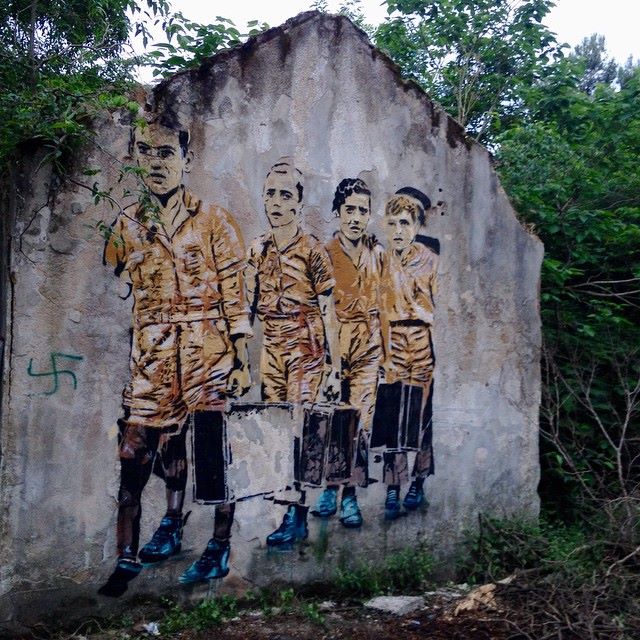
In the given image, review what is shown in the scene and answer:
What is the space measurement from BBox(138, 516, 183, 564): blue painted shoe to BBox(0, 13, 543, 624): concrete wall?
6 centimetres

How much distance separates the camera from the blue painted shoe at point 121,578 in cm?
475

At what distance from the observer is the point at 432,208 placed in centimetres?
611

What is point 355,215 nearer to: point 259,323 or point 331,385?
point 259,323

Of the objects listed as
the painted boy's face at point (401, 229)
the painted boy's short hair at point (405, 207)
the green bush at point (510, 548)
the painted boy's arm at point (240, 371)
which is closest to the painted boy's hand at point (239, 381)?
the painted boy's arm at point (240, 371)

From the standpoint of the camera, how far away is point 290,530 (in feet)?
17.8

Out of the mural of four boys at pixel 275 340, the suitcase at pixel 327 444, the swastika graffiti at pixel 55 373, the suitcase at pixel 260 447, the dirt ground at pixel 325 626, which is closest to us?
the swastika graffiti at pixel 55 373

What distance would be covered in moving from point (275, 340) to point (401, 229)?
1.31 m

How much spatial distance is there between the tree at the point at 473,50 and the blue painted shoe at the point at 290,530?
6785 millimetres

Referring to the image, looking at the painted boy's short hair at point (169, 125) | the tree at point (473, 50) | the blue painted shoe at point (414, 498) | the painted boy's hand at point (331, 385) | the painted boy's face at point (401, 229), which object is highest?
the tree at point (473, 50)

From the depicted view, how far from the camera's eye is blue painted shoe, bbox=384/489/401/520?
5859mm

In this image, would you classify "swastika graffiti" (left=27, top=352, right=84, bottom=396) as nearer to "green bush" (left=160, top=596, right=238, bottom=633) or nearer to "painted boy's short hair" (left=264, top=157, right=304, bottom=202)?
"green bush" (left=160, top=596, right=238, bottom=633)

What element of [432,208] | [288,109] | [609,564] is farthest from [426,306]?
[609,564]

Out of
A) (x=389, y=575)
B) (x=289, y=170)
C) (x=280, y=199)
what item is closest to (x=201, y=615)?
(x=389, y=575)

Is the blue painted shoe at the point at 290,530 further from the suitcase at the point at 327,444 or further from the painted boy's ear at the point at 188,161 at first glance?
the painted boy's ear at the point at 188,161
